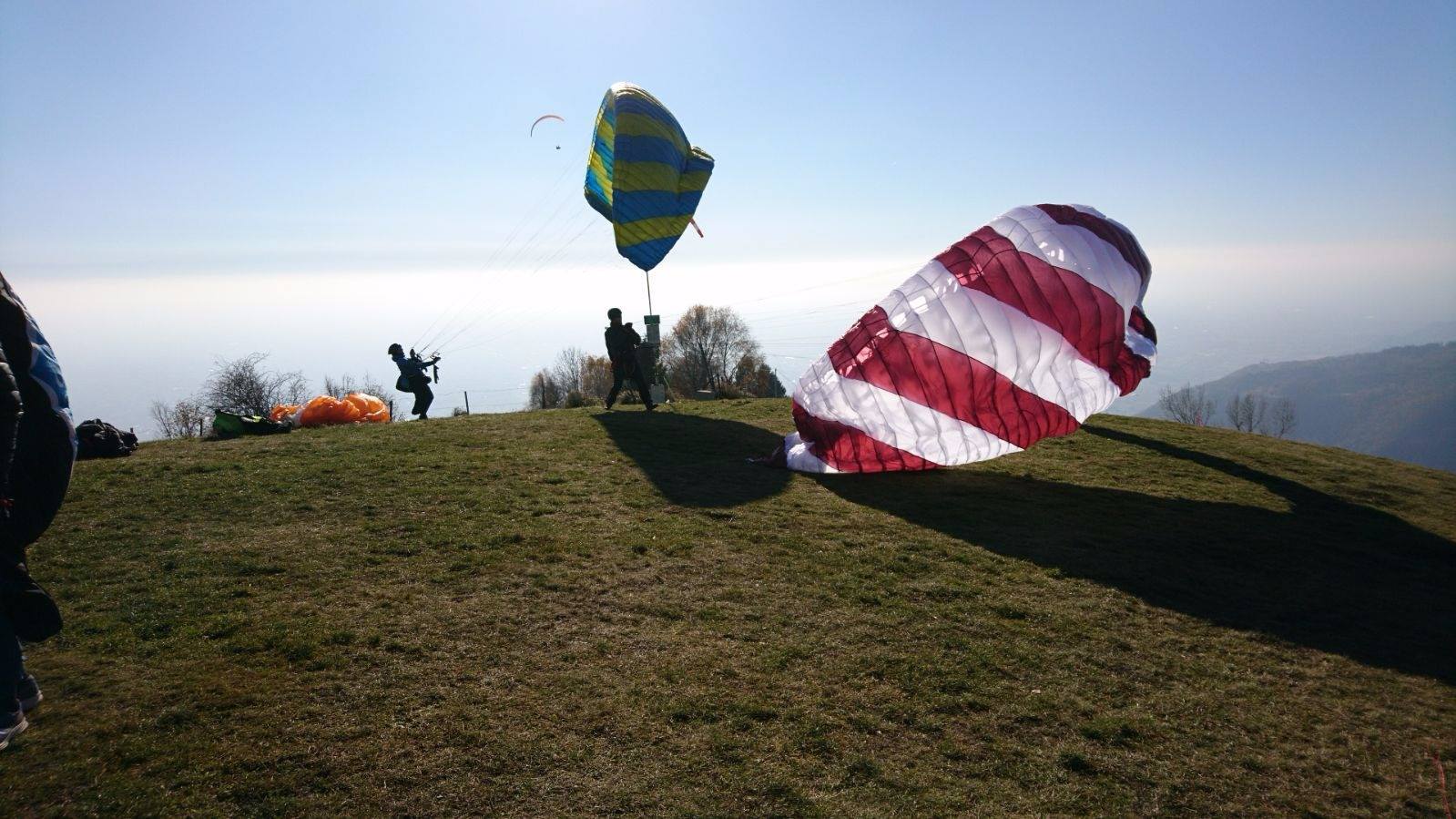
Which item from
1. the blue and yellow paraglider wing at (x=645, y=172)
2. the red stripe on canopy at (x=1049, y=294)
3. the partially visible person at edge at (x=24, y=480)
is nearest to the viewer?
the partially visible person at edge at (x=24, y=480)

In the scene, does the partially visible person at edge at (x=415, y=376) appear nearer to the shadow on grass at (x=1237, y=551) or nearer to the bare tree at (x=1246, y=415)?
the shadow on grass at (x=1237, y=551)

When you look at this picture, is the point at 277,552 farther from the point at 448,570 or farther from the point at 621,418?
the point at 621,418

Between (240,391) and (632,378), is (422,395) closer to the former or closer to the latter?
(632,378)

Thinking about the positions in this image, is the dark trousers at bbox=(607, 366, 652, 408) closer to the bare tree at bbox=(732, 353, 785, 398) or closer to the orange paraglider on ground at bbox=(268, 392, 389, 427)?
the orange paraglider on ground at bbox=(268, 392, 389, 427)

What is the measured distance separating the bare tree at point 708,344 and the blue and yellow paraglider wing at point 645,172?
5935cm

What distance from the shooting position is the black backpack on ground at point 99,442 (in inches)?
377

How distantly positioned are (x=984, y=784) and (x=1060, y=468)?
Result: 784cm

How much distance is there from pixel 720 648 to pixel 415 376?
12.2 metres

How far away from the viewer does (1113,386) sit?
9.47 meters

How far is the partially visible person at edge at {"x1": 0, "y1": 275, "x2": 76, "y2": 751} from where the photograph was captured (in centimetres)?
362

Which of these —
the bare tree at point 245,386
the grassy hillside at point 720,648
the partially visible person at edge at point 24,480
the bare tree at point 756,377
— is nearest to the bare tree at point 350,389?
the bare tree at point 245,386

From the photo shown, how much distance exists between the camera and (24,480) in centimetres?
382

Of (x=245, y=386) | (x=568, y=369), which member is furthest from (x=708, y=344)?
(x=245, y=386)

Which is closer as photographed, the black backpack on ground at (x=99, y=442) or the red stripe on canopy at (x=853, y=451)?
the red stripe on canopy at (x=853, y=451)
